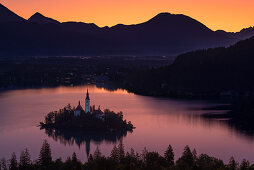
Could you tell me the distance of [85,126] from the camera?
40.2 meters

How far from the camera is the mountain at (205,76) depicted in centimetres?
7069

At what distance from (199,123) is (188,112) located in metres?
6.25

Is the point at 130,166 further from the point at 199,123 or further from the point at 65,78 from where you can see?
the point at 65,78

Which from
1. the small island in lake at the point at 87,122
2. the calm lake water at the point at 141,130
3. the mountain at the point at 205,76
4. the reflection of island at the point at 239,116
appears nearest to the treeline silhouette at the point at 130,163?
the calm lake water at the point at 141,130

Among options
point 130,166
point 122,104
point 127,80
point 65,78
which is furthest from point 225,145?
point 65,78

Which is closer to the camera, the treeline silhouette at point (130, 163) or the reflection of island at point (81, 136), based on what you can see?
the treeline silhouette at point (130, 163)

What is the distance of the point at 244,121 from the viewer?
45.6 metres

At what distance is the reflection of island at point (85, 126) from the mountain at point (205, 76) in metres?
27.4

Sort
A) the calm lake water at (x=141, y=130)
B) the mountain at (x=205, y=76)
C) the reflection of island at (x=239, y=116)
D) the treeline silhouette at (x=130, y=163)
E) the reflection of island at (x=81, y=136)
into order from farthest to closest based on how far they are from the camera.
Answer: the mountain at (x=205, y=76)
the reflection of island at (x=239, y=116)
the reflection of island at (x=81, y=136)
the calm lake water at (x=141, y=130)
the treeline silhouette at (x=130, y=163)

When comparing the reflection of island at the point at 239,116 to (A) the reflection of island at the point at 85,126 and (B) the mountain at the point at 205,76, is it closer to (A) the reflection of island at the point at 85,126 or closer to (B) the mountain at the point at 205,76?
(A) the reflection of island at the point at 85,126

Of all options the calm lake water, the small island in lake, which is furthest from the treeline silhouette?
the small island in lake

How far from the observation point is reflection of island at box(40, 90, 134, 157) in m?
38.4

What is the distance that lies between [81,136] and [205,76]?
4299 cm

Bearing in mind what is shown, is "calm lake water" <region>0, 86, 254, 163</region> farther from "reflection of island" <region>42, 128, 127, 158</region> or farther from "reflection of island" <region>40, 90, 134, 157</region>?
"reflection of island" <region>40, 90, 134, 157</region>
